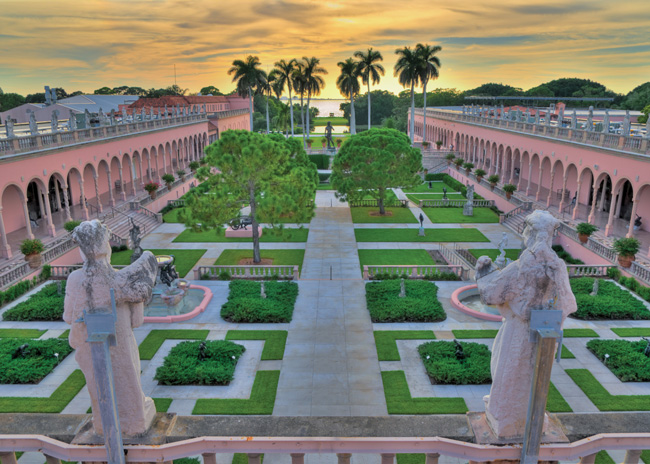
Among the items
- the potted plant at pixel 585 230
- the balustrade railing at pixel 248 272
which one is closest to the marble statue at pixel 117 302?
the balustrade railing at pixel 248 272

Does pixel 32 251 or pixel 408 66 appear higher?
pixel 408 66

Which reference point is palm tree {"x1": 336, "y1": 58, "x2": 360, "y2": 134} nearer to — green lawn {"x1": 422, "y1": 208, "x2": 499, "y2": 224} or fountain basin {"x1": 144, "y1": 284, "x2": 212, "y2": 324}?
green lawn {"x1": 422, "y1": 208, "x2": 499, "y2": 224}

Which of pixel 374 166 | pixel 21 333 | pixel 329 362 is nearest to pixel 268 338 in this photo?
pixel 329 362

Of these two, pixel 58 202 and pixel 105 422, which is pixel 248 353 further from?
pixel 58 202

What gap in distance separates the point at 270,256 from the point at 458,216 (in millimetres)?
18667

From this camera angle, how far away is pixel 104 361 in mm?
5098

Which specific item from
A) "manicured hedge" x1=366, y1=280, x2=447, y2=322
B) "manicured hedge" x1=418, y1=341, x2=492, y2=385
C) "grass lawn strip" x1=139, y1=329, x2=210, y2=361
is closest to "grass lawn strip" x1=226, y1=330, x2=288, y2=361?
"grass lawn strip" x1=139, y1=329, x2=210, y2=361

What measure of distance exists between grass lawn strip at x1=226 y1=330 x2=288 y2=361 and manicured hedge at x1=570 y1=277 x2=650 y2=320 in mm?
12347

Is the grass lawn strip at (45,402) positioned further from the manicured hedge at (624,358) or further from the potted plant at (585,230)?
the potted plant at (585,230)

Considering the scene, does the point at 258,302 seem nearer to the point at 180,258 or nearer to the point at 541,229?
the point at 180,258

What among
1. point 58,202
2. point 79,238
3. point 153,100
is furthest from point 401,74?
point 79,238

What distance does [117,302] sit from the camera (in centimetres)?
Result: 594

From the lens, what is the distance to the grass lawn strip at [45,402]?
13703mm

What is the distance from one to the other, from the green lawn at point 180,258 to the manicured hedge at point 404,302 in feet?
36.0
